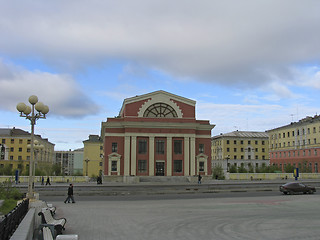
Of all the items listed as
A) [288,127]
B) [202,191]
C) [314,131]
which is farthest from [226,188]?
[288,127]

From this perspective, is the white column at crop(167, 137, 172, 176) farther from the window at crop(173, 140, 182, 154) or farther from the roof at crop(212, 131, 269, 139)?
the roof at crop(212, 131, 269, 139)

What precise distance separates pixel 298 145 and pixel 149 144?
44797 mm

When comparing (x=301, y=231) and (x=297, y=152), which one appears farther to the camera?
(x=297, y=152)

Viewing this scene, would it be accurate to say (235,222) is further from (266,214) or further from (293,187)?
(293,187)

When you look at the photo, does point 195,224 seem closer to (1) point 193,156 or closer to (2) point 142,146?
(2) point 142,146

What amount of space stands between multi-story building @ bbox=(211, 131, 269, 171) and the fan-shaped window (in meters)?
46.0

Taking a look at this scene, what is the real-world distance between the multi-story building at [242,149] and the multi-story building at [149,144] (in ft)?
148

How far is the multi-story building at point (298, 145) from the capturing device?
7531 cm

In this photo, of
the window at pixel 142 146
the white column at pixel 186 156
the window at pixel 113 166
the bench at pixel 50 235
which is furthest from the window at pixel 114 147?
the bench at pixel 50 235

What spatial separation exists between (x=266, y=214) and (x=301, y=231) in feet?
14.2

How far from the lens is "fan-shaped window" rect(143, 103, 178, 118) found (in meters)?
57.3

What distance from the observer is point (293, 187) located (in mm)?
29812

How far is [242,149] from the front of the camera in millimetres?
101562

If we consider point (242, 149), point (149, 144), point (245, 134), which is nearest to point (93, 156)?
point (149, 144)
